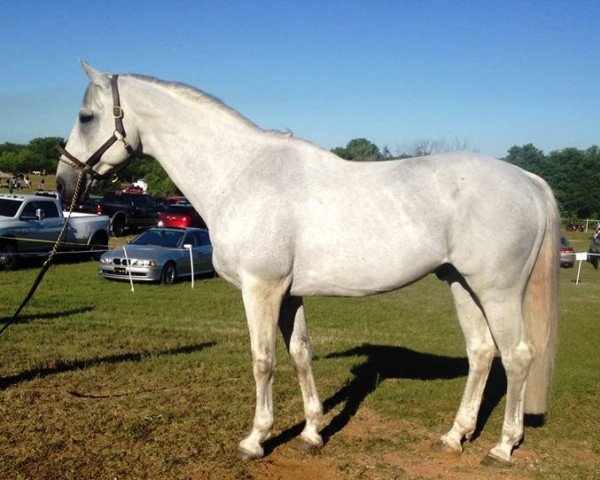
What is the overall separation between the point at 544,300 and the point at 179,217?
1056 inches

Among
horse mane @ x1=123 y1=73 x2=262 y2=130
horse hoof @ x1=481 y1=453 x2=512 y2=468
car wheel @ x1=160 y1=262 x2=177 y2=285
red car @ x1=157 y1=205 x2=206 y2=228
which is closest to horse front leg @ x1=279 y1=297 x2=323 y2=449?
horse hoof @ x1=481 y1=453 x2=512 y2=468

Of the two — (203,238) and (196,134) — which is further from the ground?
(196,134)

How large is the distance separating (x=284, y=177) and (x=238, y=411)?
241 cm

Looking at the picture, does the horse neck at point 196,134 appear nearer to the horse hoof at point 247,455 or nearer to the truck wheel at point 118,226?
the horse hoof at point 247,455

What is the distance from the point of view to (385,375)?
7.08m

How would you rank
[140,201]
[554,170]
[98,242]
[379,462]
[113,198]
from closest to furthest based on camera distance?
[379,462], [98,242], [113,198], [140,201], [554,170]

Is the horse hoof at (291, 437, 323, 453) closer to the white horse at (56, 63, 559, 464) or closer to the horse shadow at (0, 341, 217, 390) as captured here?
the white horse at (56, 63, 559, 464)

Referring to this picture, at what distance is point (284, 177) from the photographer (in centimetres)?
429

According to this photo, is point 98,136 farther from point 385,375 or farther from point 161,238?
point 161,238

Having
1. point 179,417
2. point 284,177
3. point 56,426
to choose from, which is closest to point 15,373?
point 56,426

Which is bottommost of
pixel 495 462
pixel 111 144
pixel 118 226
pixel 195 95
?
pixel 495 462

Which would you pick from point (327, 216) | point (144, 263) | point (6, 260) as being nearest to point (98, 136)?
point (327, 216)

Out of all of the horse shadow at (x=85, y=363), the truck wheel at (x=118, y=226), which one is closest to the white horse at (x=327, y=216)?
the horse shadow at (x=85, y=363)

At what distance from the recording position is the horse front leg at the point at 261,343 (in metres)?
4.21
